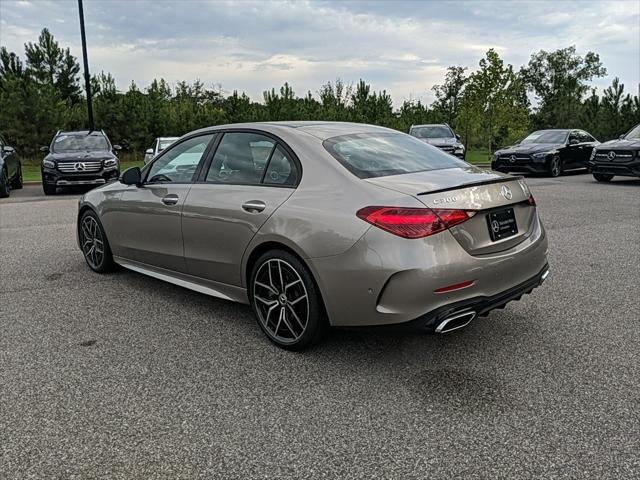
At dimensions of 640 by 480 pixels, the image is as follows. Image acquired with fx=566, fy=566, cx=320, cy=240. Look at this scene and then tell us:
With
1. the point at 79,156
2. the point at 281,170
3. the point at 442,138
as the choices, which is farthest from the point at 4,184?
the point at 442,138

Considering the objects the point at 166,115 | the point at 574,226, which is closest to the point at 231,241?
the point at 574,226

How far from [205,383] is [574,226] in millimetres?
6944

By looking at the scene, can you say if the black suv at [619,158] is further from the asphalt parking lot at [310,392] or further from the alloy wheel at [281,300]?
the alloy wheel at [281,300]

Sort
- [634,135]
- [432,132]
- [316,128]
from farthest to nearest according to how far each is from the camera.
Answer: [432,132]
[634,135]
[316,128]

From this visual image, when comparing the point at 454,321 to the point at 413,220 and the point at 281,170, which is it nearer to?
the point at 413,220

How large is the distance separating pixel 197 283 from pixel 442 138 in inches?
691

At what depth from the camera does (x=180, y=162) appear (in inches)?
192

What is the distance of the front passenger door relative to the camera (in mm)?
4645

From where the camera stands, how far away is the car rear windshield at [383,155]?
3.72m

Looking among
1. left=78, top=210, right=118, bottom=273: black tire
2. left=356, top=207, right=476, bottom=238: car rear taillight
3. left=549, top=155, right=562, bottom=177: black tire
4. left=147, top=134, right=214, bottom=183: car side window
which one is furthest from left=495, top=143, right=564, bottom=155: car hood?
left=356, top=207, right=476, bottom=238: car rear taillight

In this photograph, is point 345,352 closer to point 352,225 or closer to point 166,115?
point 352,225

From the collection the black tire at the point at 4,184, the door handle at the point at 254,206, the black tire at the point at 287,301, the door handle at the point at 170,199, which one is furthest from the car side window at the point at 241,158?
the black tire at the point at 4,184

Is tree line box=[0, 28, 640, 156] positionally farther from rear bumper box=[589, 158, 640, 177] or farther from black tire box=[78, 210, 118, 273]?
black tire box=[78, 210, 118, 273]

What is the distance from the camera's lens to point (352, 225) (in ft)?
10.9
